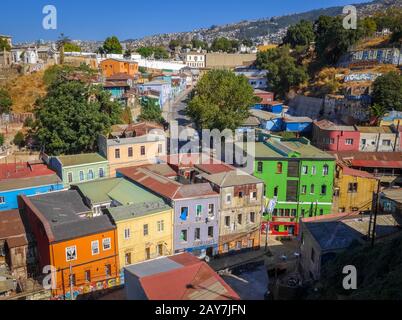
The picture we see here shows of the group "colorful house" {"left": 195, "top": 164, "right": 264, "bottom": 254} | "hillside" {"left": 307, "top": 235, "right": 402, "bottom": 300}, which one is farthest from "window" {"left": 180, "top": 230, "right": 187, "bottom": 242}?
→ "hillside" {"left": 307, "top": 235, "right": 402, "bottom": 300}

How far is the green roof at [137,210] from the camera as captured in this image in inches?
868

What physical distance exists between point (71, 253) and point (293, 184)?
55.7 ft

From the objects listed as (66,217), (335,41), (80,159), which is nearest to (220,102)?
(80,159)

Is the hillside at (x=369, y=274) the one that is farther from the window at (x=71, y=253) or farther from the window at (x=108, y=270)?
the window at (x=71, y=253)

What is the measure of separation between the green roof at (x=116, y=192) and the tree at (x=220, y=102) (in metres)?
17.6

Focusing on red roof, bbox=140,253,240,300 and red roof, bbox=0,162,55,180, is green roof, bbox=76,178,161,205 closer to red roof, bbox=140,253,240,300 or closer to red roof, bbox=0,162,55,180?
red roof, bbox=0,162,55,180

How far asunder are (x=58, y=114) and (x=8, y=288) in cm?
1815

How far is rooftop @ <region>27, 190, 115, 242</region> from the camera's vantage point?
66.9ft

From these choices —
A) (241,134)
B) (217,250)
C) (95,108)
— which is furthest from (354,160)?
(95,108)

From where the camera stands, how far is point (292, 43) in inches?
3477

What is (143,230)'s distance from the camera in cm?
2269

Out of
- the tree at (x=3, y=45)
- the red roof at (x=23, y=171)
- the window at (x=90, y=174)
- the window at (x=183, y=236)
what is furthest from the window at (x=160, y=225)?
the tree at (x=3, y=45)

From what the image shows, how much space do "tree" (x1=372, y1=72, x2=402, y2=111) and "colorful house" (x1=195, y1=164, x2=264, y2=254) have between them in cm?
2582

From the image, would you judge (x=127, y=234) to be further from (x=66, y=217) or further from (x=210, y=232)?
(x=210, y=232)
